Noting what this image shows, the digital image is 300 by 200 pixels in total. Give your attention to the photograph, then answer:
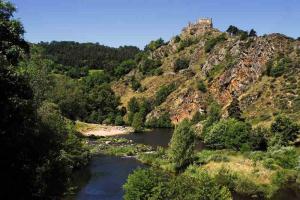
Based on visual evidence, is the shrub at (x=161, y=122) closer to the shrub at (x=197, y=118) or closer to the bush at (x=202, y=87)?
the shrub at (x=197, y=118)

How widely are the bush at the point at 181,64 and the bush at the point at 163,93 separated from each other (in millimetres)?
13556

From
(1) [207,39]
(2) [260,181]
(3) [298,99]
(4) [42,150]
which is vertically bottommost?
(2) [260,181]

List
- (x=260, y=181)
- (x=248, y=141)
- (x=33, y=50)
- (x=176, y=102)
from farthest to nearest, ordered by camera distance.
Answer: (x=176, y=102), (x=33, y=50), (x=248, y=141), (x=260, y=181)

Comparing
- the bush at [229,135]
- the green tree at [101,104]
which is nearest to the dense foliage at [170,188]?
the bush at [229,135]

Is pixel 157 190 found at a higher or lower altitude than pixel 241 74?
lower

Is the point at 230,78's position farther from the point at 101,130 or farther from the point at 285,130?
the point at 285,130

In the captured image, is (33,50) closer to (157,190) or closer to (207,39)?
(157,190)

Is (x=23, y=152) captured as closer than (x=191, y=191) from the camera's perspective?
Yes

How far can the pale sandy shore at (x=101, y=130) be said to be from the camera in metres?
139

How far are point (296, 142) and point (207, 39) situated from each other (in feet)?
349

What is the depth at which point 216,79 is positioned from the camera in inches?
6319

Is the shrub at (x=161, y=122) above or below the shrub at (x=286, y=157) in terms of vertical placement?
above

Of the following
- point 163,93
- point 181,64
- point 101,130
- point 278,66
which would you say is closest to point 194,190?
point 101,130

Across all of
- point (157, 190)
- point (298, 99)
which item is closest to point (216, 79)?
point (298, 99)
